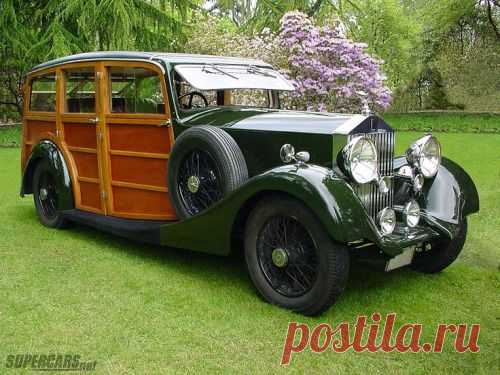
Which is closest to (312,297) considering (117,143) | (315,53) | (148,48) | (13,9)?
(117,143)

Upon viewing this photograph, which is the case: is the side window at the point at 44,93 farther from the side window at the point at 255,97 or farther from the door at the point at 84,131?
the side window at the point at 255,97

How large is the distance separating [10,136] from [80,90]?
34.0 feet

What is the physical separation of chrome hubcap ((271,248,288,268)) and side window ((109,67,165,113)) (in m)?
1.62

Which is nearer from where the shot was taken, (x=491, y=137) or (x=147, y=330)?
(x=147, y=330)

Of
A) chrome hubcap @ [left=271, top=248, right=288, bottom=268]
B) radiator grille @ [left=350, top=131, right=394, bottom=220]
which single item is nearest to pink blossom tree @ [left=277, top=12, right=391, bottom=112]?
radiator grille @ [left=350, top=131, right=394, bottom=220]

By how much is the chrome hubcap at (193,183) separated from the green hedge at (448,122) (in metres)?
13.7

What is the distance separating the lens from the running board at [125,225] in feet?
14.5

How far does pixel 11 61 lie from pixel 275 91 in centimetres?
1097

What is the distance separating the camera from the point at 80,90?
527 centimetres

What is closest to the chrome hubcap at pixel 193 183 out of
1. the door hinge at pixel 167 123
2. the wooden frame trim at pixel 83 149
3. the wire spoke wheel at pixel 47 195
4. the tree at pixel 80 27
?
the door hinge at pixel 167 123

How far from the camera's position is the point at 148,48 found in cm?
1309

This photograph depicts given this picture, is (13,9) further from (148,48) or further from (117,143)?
(117,143)

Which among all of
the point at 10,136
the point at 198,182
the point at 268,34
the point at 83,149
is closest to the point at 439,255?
the point at 198,182

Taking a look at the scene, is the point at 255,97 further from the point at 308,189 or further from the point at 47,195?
the point at 308,189
